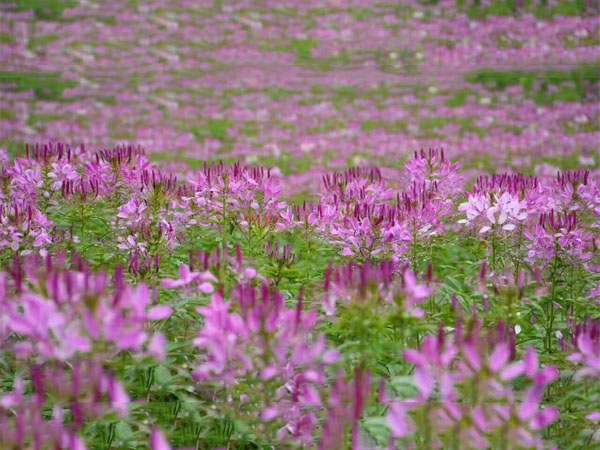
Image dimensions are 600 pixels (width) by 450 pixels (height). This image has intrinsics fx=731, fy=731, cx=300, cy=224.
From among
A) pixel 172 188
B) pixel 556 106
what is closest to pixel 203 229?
pixel 172 188

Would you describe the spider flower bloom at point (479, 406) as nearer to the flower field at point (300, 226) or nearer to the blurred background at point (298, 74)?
the flower field at point (300, 226)

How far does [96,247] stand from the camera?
8.04 ft

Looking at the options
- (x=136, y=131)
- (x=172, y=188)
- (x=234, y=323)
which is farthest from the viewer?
(x=136, y=131)

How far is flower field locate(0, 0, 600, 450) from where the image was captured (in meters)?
1.22

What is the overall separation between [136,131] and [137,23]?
618mm

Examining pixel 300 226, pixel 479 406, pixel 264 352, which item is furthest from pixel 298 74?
pixel 479 406

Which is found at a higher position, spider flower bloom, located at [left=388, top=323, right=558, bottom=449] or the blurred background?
the blurred background

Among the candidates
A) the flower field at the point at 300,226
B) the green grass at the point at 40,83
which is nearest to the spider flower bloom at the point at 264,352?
the flower field at the point at 300,226

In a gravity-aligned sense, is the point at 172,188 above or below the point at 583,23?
below

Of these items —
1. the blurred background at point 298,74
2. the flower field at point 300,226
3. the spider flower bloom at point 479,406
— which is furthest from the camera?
the blurred background at point 298,74

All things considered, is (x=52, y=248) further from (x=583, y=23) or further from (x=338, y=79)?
(x=583, y=23)

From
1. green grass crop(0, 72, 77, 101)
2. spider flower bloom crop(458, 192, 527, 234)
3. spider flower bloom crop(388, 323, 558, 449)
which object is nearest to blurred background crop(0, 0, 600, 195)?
green grass crop(0, 72, 77, 101)

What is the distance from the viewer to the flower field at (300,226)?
1.22 meters

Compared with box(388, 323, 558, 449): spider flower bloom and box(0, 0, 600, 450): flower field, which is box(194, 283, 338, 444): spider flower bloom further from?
box(388, 323, 558, 449): spider flower bloom
